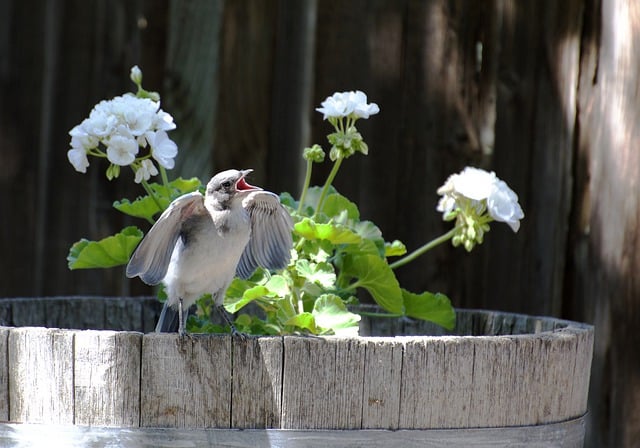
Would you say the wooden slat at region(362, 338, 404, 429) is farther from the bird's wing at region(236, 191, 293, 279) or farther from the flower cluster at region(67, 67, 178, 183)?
the flower cluster at region(67, 67, 178, 183)

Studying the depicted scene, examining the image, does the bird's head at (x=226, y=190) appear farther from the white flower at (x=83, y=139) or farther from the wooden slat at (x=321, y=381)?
the wooden slat at (x=321, y=381)

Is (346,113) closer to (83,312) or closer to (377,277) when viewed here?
(377,277)

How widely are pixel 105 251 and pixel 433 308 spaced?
2.50ft

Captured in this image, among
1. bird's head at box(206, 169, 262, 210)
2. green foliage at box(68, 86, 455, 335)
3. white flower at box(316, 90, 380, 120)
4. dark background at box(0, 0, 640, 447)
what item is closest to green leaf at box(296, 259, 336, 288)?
green foliage at box(68, 86, 455, 335)

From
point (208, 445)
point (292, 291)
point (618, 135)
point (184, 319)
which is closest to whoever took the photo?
point (208, 445)

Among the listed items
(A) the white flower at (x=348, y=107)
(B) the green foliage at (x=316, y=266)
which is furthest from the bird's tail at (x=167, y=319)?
(A) the white flower at (x=348, y=107)

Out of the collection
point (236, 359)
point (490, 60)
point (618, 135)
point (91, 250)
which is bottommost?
point (236, 359)

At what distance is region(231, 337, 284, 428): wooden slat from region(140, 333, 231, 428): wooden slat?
4cm

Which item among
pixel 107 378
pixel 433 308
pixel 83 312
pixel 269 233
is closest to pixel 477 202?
pixel 433 308

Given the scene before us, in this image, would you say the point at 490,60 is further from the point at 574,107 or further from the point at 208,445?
the point at 208,445

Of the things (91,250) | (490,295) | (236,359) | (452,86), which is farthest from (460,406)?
(452,86)

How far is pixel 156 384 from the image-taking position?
1743 millimetres

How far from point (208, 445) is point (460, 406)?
46 centimetres

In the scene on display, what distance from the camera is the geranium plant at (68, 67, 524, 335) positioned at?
2021 millimetres
